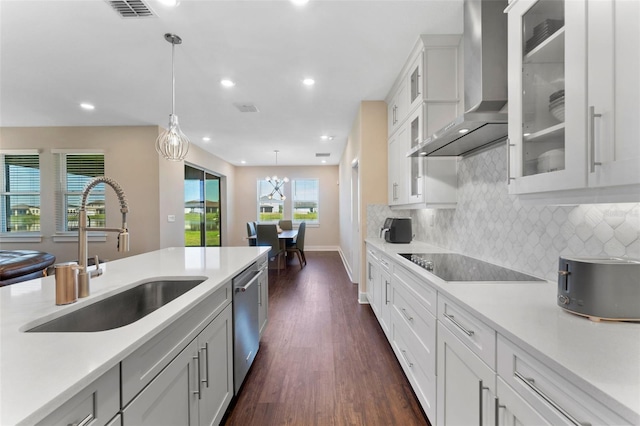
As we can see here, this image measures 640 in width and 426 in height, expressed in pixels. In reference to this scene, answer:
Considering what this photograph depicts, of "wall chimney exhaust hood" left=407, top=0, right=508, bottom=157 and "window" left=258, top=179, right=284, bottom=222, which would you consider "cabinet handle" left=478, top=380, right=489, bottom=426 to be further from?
"window" left=258, top=179, right=284, bottom=222

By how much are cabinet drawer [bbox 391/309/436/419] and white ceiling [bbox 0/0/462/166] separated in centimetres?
238

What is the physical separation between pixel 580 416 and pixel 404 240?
2.55 m

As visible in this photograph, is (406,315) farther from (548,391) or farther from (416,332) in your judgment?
(548,391)

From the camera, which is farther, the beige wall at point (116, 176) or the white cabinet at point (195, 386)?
the beige wall at point (116, 176)

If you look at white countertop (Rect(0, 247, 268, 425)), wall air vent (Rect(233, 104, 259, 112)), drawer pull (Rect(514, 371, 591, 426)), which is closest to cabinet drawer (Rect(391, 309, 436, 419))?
drawer pull (Rect(514, 371, 591, 426))

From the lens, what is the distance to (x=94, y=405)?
711 mm

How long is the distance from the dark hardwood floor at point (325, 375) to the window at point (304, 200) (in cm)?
534

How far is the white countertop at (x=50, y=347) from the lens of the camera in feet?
1.87

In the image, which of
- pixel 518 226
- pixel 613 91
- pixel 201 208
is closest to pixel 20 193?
pixel 201 208

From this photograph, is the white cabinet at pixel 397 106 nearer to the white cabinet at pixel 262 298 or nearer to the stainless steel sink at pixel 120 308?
the white cabinet at pixel 262 298

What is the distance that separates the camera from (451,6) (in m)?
2.08

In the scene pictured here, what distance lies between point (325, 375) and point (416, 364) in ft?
2.43

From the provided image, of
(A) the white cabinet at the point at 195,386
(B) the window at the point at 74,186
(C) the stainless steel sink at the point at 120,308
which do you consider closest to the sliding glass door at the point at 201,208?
(B) the window at the point at 74,186

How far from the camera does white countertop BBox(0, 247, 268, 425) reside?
1.87 ft
